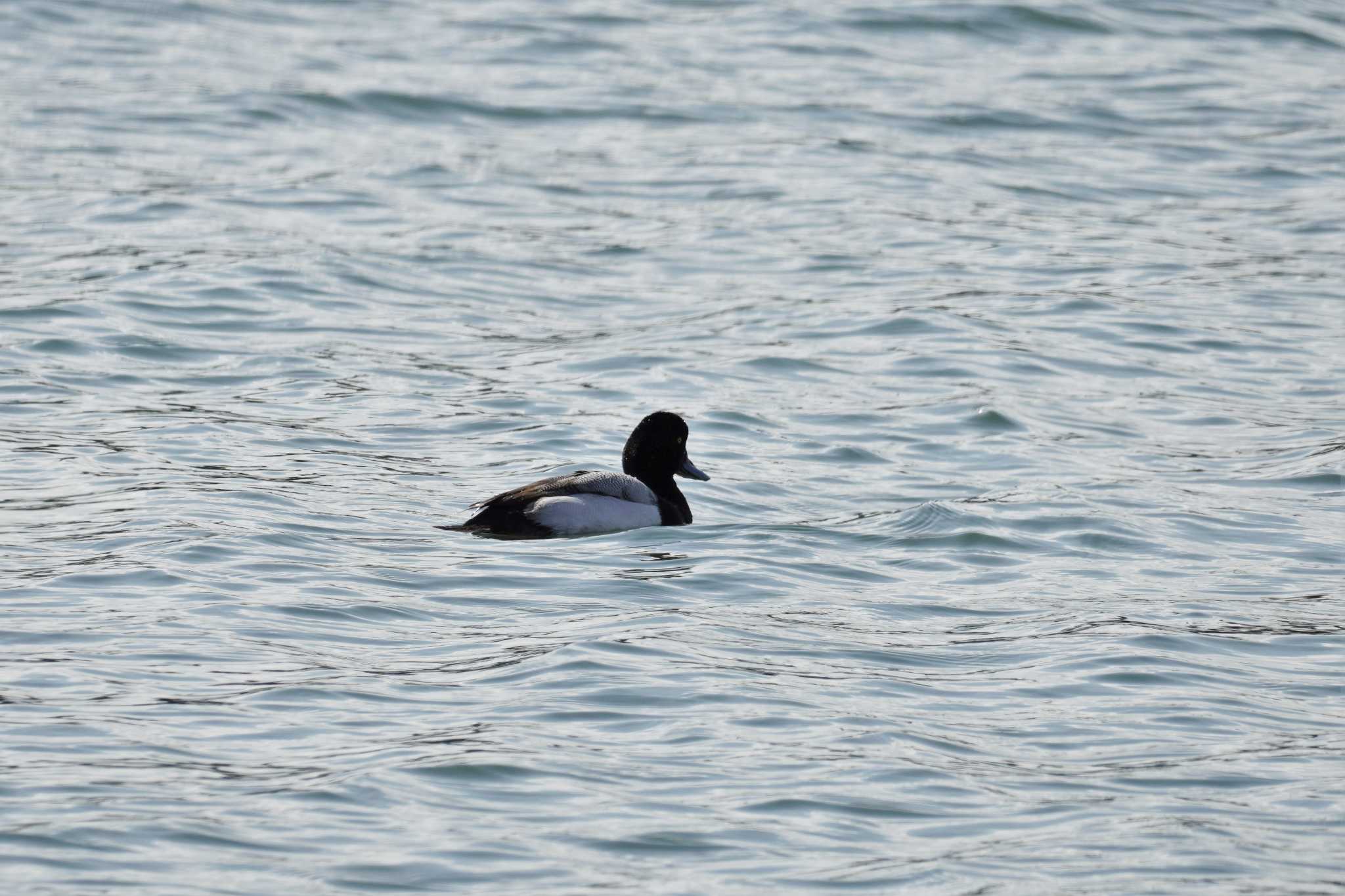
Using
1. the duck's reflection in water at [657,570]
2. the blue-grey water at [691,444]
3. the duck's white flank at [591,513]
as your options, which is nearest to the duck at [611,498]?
the duck's white flank at [591,513]

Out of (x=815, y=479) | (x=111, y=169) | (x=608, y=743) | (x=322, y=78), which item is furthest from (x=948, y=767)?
(x=322, y=78)

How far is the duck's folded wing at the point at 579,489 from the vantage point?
34.8 ft

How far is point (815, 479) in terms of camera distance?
12.0 meters

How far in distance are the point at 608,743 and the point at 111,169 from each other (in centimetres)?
1281

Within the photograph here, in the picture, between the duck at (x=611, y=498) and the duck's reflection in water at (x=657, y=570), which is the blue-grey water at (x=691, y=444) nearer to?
the duck's reflection in water at (x=657, y=570)

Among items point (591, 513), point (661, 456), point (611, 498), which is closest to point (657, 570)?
point (591, 513)

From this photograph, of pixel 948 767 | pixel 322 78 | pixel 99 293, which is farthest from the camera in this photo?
pixel 322 78

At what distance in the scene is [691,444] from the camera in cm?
1278

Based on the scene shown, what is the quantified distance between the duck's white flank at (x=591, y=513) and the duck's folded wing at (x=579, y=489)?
2 centimetres

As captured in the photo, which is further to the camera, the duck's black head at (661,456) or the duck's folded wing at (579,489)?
the duck's black head at (661,456)

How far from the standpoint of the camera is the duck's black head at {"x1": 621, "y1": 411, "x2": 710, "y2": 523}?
1154 centimetres

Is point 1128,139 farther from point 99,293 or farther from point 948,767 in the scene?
point 948,767

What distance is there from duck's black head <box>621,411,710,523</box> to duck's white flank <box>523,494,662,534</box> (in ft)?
0.53

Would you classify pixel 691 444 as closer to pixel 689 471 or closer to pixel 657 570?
pixel 689 471
